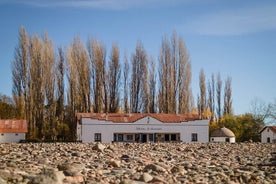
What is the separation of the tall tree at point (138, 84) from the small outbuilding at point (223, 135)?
9634 mm

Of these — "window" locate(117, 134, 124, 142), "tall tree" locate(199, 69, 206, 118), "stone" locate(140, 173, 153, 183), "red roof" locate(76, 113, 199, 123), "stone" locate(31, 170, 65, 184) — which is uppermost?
"tall tree" locate(199, 69, 206, 118)

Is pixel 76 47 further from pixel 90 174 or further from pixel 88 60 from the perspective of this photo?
pixel 90 174

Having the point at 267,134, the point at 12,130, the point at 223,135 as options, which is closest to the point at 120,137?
the point at 223,135

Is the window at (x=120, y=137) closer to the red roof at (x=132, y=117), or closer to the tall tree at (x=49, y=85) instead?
the red roof at (x=132, y=117)

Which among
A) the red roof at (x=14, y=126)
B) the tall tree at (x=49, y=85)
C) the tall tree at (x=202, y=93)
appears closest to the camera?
the red roof at (x=14, y=126)

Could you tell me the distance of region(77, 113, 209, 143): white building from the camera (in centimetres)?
5406

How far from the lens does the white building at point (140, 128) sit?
5406 cm

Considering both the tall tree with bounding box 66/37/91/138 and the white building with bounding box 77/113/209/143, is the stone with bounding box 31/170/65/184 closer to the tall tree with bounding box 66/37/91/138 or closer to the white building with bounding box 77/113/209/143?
the white building with bounding box 77/113/209/143

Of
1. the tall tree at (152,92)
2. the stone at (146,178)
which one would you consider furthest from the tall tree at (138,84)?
the stone at (146,178)

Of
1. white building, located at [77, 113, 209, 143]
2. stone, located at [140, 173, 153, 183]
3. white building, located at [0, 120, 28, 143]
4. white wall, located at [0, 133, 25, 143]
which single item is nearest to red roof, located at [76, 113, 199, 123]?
white building, located at [77, 113, 209, 143]

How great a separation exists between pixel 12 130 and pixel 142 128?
15193mm

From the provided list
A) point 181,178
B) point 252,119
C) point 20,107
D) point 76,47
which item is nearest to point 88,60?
point 76,47

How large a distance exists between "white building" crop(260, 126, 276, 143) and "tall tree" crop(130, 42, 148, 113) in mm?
15255

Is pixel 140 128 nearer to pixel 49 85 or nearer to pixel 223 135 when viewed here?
pixel 223 135
